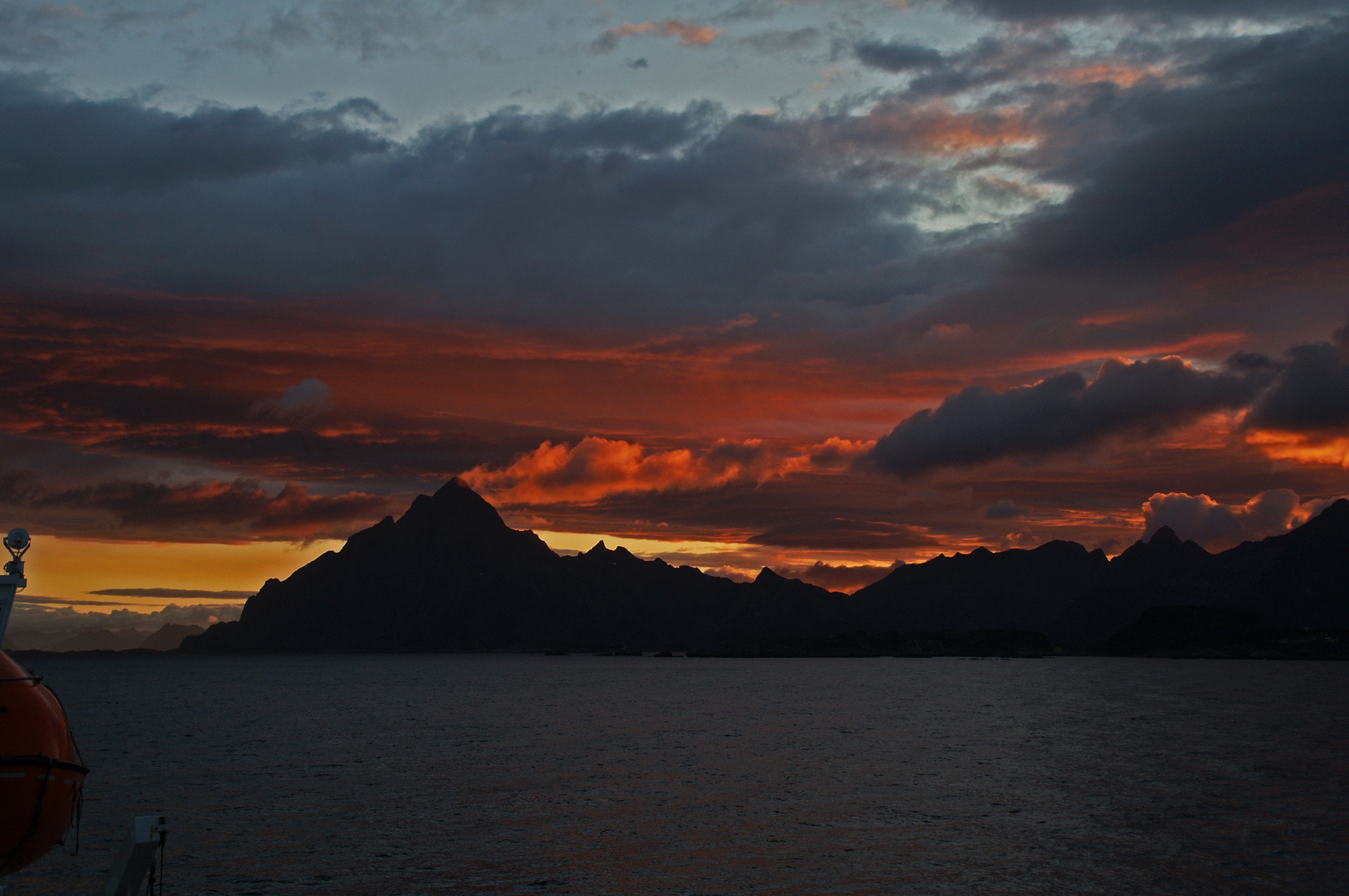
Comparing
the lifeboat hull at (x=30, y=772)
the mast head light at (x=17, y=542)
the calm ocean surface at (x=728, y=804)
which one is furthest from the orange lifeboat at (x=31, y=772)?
the calm ocean surface at (x=728, y=804)

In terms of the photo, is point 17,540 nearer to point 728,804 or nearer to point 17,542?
point 17,542

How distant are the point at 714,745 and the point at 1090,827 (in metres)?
36.3

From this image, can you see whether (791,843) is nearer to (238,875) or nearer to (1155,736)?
(238,875)

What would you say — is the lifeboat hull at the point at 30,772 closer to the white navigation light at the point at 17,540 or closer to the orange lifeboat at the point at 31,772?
the orange lifeboat at the point at 31,772

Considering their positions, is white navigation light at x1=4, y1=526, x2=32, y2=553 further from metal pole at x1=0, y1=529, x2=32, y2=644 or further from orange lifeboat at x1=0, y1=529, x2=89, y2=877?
orange lifeboat at x1=0, y1=529, x2=89, y2=877

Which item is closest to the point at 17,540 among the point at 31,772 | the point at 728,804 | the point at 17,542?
the point at 17,542

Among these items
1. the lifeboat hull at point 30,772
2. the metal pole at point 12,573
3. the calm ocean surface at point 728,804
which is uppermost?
the metal pole at point 12,573

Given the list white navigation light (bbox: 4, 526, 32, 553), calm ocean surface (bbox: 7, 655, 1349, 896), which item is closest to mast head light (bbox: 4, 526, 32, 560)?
white navigation light (bbox: 4, 526, 32, 553)

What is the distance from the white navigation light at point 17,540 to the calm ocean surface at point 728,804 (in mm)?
14686

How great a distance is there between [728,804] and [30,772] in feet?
109

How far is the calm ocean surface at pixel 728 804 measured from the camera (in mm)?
32250

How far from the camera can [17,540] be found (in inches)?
869

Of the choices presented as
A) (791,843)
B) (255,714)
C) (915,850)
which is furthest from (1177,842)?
(255,714)

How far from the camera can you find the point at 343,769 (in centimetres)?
6025
